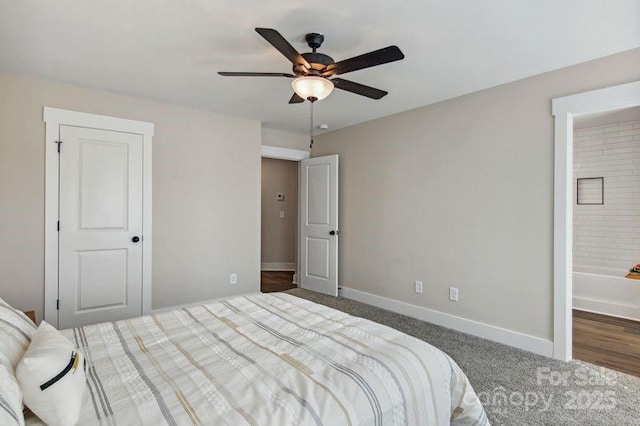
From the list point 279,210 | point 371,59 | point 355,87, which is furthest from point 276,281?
point 371,59

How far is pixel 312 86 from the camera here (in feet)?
7.31

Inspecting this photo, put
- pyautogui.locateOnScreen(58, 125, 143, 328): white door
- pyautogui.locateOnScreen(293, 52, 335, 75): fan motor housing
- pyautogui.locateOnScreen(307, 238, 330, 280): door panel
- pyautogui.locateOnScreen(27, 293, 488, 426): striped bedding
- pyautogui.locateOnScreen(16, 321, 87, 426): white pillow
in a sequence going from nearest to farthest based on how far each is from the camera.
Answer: pyautogui.locateOnScreen(16, 321, 87, 426): white pillow → pyautogui.locateOnScreen(27, 293, 488, 426): striped bedding → pyautogui.locateOnScreen(293, 52, 335, 75): fan motor housing → pyautogui.locateOnScreen(58, 125, 143, 328): white door → pyautogui.locateOnScreen(307, 238, 330, 280): door panel

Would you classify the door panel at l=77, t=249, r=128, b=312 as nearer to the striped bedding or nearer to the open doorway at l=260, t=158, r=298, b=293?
the striped bedding

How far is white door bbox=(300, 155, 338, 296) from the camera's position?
185 inches

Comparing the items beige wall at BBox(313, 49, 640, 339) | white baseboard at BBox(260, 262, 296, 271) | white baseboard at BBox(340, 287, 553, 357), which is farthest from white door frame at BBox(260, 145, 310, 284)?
white baseboard at BBox(260, 262, 296, 271)

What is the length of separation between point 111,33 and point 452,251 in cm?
351

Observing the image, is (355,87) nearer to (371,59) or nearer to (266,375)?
(371,59)

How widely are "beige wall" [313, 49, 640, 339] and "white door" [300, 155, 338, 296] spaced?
0.81 feet

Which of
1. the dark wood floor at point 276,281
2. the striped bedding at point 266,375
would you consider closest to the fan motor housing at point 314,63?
the striped bedding at point 266,375

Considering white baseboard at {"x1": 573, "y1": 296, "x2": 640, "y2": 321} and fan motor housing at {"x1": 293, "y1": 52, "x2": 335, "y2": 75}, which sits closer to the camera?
fan motor housing at {"x1": 293, "y1": 52, "x2": 335, "y2": 75}

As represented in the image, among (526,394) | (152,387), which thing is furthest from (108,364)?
(526,394)

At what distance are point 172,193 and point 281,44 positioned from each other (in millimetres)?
2532

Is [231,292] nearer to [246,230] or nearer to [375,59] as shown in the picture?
[246,230]

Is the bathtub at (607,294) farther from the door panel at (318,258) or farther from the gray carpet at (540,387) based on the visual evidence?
the door panel at (318,258)
